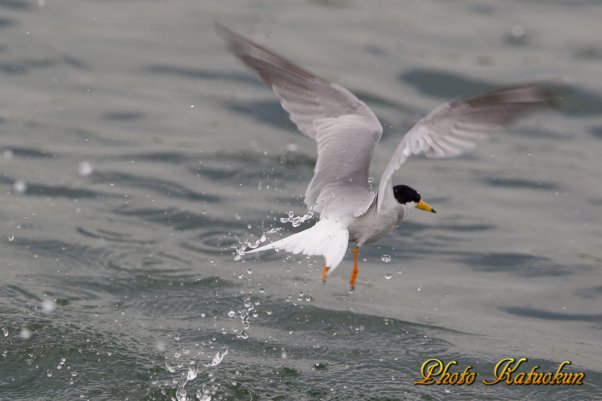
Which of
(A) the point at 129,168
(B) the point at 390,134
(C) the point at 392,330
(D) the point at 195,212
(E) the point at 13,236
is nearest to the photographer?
(C) the point at 392,330

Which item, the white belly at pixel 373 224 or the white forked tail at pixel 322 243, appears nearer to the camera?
the white forked tail at pixel 322 243

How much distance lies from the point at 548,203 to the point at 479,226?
88 centimetres

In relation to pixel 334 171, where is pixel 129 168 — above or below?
below

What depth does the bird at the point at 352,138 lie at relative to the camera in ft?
19.2

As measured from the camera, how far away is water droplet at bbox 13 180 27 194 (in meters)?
9.50

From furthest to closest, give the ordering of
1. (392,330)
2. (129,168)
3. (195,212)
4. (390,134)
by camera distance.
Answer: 1. (390,134)
2. (129,168)
3. (195,212)
4. (392,330)

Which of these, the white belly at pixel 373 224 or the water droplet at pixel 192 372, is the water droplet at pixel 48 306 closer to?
the water droplet at pixel 192 372

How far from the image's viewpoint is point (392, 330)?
759 centimetres

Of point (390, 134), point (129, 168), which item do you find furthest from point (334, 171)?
point (390, 134)

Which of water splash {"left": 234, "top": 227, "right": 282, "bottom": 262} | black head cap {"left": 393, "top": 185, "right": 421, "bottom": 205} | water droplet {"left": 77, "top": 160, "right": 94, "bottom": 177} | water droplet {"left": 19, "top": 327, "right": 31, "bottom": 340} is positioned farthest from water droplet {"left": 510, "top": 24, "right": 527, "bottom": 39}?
water droplet {"left": 19, "top": 327, "right": 31, "bottom": 340}

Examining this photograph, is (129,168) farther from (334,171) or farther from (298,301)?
(334,171)

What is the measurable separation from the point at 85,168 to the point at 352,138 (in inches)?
157

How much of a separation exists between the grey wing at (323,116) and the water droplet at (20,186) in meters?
3.51

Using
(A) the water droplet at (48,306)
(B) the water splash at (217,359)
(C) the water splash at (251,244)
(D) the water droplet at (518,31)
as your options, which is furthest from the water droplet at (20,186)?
(D) the water droplet at (518,31)
